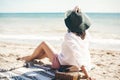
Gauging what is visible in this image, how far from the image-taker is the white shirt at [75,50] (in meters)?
5.12

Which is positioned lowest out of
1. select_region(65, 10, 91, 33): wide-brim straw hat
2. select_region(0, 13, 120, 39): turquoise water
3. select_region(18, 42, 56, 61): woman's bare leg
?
select_region(0, 13, 120, 39): turquoise water

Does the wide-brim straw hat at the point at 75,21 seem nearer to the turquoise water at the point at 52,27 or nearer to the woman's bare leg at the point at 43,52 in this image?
the woman's bare leg at the point at 43,52

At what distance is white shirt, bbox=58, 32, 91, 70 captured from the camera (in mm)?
5121

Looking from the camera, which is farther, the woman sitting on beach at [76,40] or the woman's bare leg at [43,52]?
the woman's bare leg at [43,52]

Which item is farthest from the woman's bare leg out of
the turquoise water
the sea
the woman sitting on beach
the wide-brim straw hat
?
the turquoise water

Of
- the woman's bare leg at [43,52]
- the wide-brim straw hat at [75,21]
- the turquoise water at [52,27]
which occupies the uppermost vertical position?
the wide-brim straw hat at [75,21]

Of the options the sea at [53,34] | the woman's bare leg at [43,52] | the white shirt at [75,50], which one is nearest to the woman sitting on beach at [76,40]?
the white shirt at [75,50]

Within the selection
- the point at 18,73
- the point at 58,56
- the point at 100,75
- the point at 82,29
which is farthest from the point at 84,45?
the point at 18,73

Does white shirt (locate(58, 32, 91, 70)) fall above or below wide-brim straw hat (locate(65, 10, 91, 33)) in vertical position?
below

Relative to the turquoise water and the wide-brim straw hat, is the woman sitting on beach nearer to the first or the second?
the wide-brim straw hat

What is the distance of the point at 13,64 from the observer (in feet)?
21.1

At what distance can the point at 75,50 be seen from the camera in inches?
203

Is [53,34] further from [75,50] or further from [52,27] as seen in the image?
[75,50]

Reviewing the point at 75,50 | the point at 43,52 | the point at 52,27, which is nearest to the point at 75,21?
the point at 75,50
